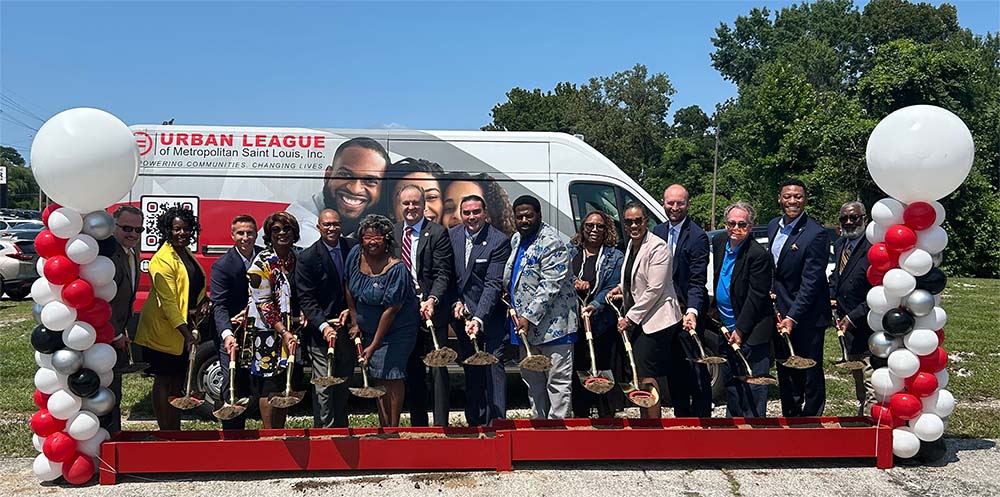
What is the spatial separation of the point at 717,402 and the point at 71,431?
548cm

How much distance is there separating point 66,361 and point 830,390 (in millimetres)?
6870

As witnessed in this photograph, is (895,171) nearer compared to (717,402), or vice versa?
(895,171)

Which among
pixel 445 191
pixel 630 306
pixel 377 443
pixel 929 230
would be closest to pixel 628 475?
pixel 630 306

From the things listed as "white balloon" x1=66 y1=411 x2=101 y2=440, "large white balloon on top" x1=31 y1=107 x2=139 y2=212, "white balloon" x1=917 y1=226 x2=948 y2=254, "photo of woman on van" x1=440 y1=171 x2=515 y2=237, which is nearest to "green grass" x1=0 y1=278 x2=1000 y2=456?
"white balloon" x1=66 y1=411 x2=101 y2=440

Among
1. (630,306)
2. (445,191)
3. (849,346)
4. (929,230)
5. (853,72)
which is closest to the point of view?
(929,230)

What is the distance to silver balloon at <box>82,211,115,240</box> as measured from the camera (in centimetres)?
468

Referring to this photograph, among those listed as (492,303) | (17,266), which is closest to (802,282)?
(492,303)

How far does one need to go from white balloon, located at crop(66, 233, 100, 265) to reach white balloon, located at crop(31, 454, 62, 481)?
126cm

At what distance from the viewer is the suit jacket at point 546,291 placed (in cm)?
512

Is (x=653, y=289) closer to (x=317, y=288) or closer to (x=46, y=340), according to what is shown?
(x=317, y=288)

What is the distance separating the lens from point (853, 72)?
54.2 meters

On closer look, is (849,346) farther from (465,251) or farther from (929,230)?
(465,251)

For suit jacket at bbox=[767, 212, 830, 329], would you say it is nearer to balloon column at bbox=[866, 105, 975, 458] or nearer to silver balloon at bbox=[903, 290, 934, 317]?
balloon column at bbox=[866, 105, 975, 458]

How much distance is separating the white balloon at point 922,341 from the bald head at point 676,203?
171 centimetres
